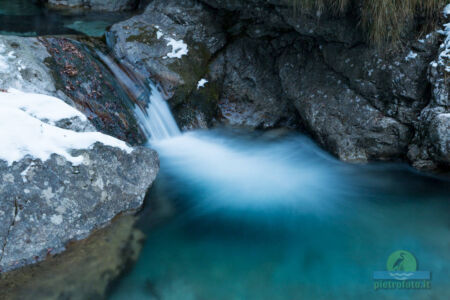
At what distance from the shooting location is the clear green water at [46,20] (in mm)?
8852

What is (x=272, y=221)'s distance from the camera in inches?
196

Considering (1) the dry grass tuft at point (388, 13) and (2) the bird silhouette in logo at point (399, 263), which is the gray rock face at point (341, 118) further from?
(2) the bird silhouette in logo at point (399, 263)

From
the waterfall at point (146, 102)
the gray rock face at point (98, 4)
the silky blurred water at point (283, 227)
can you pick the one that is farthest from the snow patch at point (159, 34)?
the gray rock face at point (98, 4)

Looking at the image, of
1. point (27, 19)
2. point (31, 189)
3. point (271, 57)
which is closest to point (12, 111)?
point (31, 189)

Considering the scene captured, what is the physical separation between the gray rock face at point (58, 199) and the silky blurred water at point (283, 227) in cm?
56

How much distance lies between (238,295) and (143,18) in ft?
19.7

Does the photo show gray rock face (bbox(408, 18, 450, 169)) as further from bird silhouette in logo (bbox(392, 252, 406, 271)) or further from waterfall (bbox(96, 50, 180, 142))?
waterfall (bbox(96, 50, 180, 142))

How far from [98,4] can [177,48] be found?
21.2ft

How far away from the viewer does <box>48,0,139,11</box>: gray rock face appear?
39.7 ft

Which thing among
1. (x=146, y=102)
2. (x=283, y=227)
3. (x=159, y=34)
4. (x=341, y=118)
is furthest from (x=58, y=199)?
(x=341, y=118)

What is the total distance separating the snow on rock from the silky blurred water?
50.4 inches

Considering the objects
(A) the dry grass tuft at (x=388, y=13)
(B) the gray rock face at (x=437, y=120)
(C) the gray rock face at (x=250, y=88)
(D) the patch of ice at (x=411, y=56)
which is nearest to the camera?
(B) the gray rock face at (x=437, y=120)

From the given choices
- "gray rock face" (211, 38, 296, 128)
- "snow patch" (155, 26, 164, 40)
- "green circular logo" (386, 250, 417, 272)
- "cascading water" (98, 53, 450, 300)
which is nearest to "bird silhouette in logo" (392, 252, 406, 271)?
"green circular logo" (386, 250, 417, 272)

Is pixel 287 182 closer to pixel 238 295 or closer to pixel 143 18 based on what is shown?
pixel 238 295
